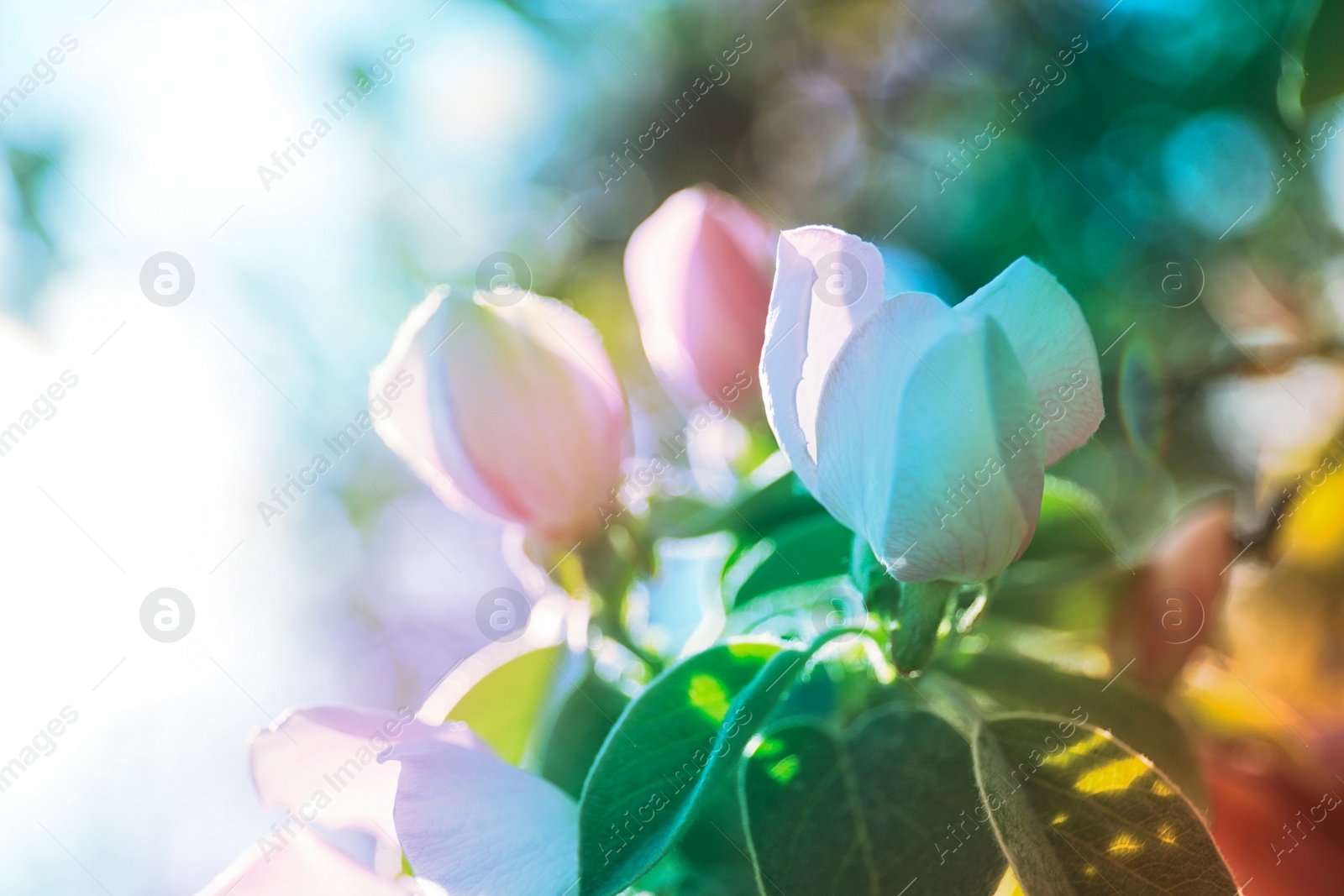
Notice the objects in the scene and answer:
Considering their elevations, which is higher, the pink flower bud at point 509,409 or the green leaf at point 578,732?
the pink flower bud at point 509,409

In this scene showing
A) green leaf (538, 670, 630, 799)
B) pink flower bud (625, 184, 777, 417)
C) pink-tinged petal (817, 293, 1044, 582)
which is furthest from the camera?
pink flower bud (625, 184, 777, 417)

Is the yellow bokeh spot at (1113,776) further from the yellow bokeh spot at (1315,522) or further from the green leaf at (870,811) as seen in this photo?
the yellow bokeh spot at (1315,522)

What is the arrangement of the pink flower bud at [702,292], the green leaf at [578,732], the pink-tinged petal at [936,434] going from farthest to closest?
the pink flower bud at [702,292] → the green leaf at [578,732] → the pink-tinged petal at [936,434]

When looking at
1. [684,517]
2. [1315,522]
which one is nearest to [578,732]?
[684,517]

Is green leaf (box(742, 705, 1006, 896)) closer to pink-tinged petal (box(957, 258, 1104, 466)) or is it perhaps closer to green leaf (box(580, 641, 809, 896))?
green leaf (box(580, 641, 809, 896))

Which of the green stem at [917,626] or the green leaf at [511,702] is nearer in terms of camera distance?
the green stem at [917,626]

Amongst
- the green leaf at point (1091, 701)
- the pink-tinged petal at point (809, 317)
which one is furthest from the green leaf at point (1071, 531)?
the pink-tinged petal at point (809, 317)

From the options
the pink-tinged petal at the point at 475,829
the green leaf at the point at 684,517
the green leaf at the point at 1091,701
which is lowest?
the green leaf at the point at 1091,701

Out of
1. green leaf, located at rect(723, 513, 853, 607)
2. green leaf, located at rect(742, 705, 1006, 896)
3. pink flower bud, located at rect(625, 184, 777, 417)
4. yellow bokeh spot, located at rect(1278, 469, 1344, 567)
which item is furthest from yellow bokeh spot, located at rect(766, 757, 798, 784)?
yellow bokeh spot, located at rect(1278, 469, 1344, 567)
